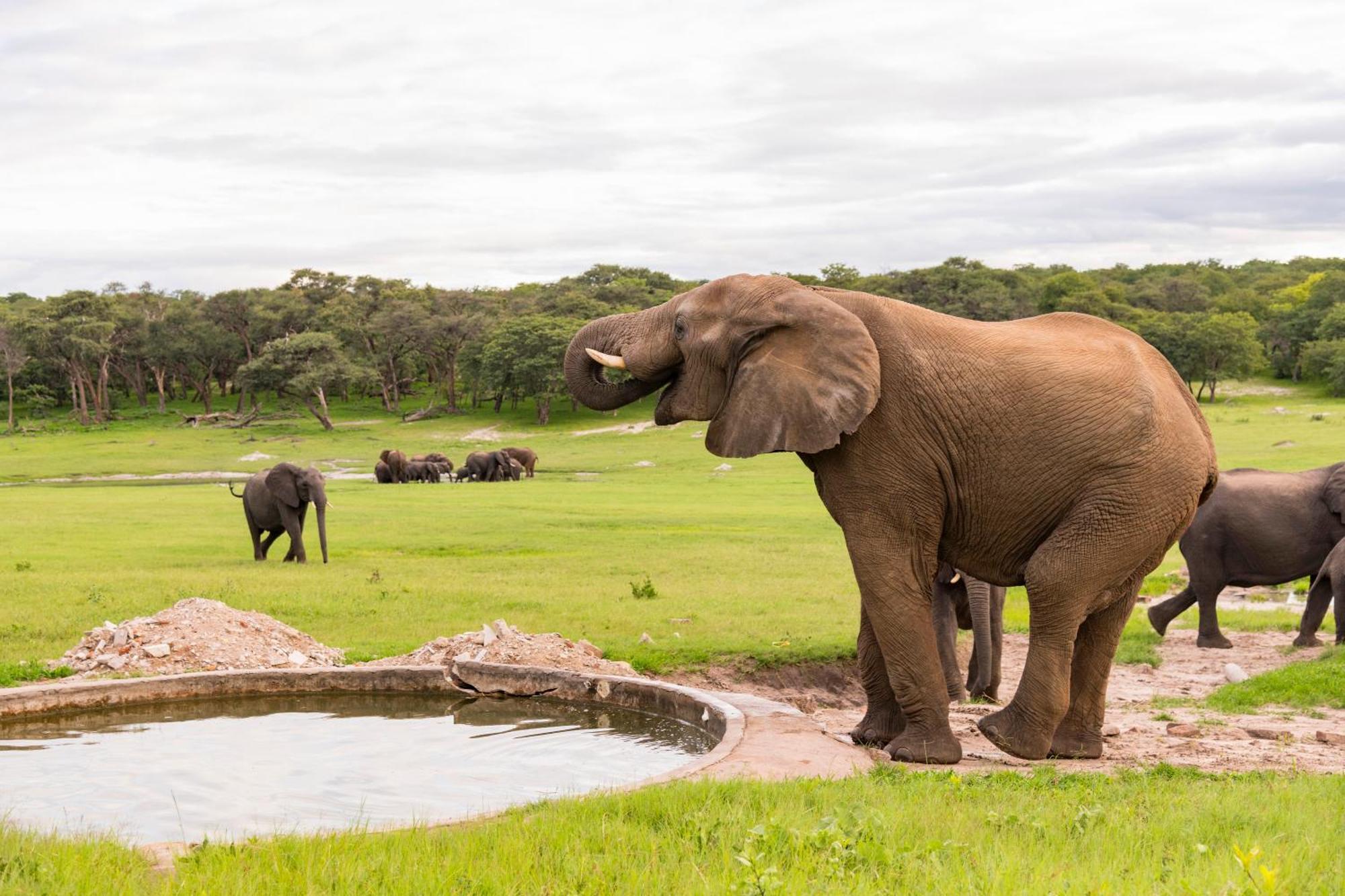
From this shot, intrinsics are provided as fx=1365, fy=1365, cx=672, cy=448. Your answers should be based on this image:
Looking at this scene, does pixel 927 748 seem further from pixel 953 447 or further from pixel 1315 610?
pixel 1315 610

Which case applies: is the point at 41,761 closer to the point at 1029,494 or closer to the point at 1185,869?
the point at 1029,494

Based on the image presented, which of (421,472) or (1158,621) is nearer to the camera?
(1158,621)

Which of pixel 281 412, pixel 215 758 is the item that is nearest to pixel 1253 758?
pixel 215 758

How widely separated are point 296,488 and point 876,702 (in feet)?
55.6

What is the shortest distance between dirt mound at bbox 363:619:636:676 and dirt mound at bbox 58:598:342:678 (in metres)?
0.90

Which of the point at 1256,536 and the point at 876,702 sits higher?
the point at 1256,536

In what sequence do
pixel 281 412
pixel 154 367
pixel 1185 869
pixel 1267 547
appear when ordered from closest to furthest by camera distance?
pixel 1185 869
pixel 1267 547
pixel 281 412
pixel 154 367

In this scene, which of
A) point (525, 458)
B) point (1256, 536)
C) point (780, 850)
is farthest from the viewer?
point (525, 458)

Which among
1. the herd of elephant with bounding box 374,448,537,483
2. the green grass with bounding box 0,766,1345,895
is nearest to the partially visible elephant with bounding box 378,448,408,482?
the herd of elephant with bounding box 374,448,537,483

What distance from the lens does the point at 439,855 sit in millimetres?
6020

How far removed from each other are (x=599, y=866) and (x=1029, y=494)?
4946mm

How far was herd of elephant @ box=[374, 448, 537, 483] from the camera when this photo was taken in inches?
2028

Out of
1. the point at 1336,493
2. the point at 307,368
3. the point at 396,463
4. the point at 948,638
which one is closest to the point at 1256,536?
the point at 1336,493

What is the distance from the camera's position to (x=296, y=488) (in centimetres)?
2519
